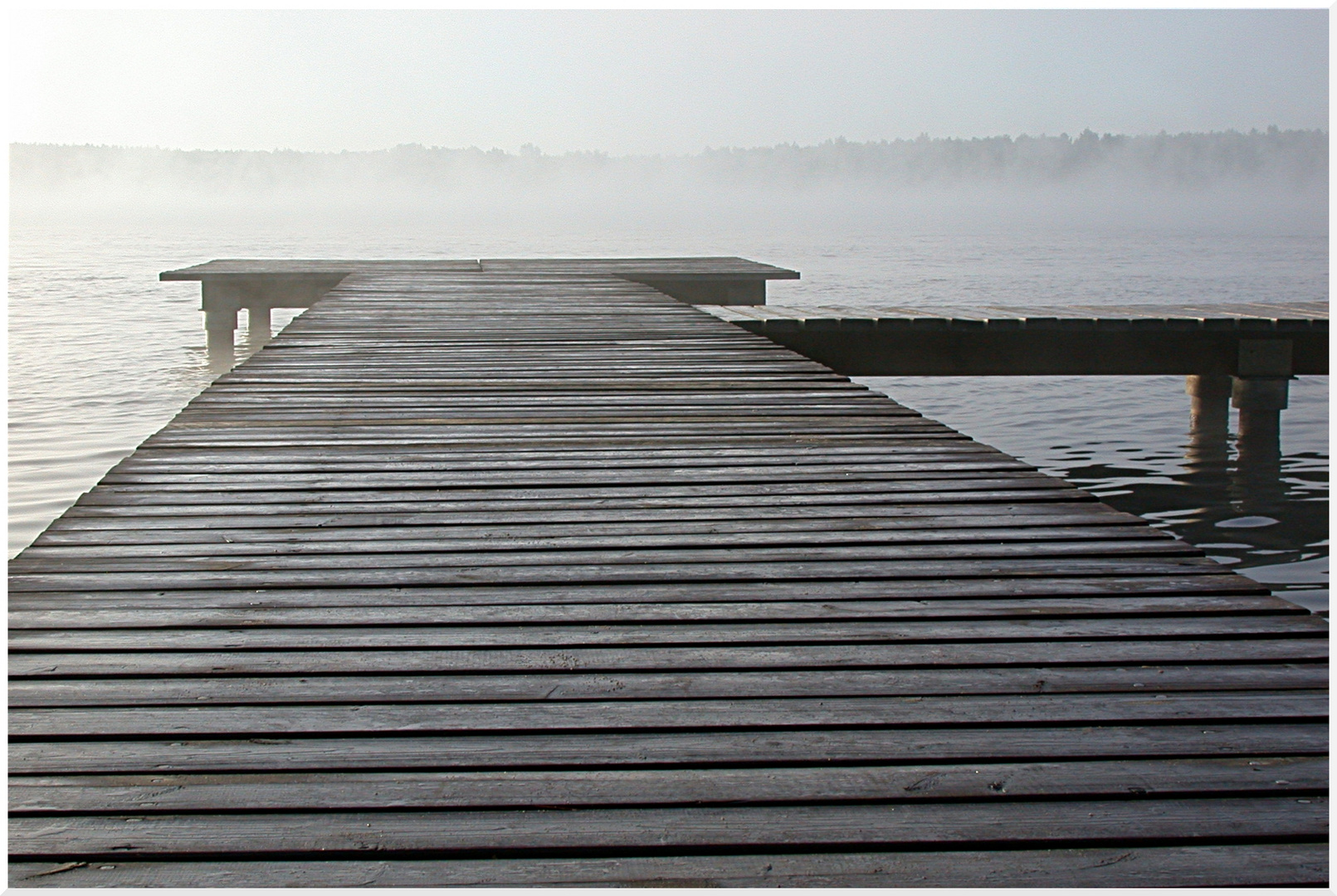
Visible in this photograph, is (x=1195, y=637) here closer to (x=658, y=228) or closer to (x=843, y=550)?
(x=843, y=550)

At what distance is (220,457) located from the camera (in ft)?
13.1

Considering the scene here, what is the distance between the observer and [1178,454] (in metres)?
10.5

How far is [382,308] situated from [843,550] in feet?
20.6

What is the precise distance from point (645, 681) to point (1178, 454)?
9.30 meters

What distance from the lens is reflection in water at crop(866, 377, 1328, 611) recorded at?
7.68 meters

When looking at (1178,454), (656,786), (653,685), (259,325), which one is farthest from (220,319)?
(656,786)

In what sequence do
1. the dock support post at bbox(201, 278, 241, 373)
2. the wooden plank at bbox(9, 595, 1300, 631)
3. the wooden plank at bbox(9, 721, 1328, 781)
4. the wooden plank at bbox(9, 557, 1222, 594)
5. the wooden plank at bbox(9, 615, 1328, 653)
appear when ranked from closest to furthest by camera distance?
the wooden plank at bbox(9, 721, 1328, 781) < the wooden plank at bbox(9, 615, 1328, 653) < the wooden plank at bbox(9, 595, 1300, 631) < the wooden plank at bbox(9, 557, 1222, 594) < the dock support post at bbox(201, 278, 241, 373)

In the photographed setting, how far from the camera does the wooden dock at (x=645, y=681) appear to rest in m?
1.74

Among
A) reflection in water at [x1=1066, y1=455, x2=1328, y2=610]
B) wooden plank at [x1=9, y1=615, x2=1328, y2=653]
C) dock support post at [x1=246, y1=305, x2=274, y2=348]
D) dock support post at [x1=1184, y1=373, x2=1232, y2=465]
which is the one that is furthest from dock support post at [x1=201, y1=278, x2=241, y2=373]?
wooden plank at [x1=9, y1=615, x2=1328, y2=653]

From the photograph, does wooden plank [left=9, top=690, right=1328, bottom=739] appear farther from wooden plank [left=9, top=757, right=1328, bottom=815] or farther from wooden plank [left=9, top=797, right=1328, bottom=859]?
wooden plank [left=9, top=797, right=1328, bottom=859]

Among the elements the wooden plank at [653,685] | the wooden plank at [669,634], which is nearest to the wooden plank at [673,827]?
the wooden plank at [653,685]

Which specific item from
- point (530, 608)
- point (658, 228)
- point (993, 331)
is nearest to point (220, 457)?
point (530, 608)

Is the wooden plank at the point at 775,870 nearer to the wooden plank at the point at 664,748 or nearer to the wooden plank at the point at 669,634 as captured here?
the wooden plank at the point at 664,748

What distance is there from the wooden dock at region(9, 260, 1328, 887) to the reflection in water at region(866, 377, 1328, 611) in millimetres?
4383
